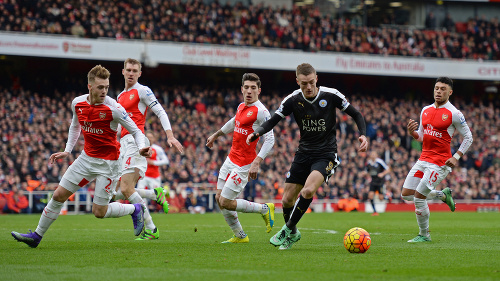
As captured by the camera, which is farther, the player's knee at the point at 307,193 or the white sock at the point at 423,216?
the white sock at the point at 423,216

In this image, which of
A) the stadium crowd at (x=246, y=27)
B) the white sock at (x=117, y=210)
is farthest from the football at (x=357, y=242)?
the stadium crowd at (x=246, y=27)

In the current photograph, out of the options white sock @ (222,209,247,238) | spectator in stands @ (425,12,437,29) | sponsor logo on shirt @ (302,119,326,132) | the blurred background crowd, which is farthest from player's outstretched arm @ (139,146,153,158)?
spectator in stands @ (425,12,437,29)

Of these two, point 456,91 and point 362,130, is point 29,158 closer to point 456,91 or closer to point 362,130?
point 362,130

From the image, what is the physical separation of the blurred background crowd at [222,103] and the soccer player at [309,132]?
54.5 feet

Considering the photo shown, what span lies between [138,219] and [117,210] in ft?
1.25

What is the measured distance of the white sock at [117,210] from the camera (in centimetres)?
984

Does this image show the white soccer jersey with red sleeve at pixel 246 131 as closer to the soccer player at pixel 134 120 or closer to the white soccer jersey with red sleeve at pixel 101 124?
the soccer player at pixel 134 120

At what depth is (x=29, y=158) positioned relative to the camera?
2620 cm

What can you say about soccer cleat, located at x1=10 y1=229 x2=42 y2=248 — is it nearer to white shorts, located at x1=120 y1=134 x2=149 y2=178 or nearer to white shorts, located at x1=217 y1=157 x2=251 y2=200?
white shorts, located at x1=120 y1=134 x2=149 y2=178

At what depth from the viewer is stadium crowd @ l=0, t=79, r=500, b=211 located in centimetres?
2614

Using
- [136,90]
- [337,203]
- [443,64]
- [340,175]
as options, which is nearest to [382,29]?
[443,64]

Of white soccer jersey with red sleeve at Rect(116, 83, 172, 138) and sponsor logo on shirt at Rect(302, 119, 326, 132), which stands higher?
white soccer jersey with red sleeve at Rect(116, 83, 172, 138)

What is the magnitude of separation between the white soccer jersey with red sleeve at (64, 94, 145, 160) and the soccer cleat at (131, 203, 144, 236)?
0.96m

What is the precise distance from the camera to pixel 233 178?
1083 cm
